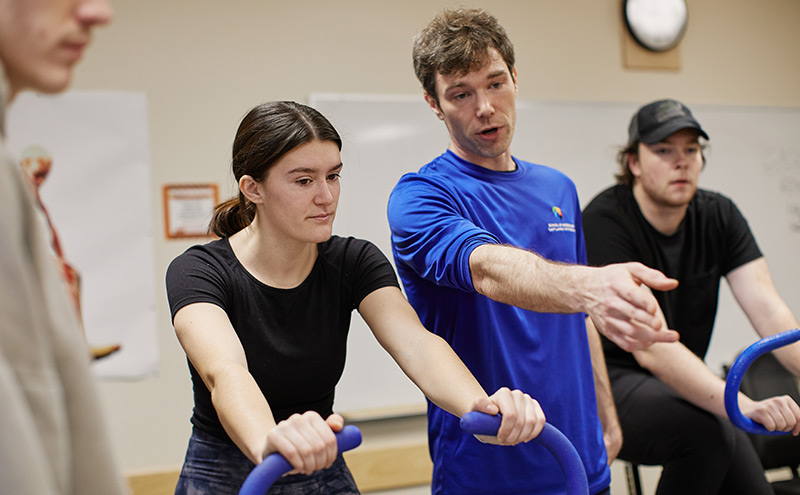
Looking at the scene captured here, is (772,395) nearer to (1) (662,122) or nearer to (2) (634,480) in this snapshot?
(2) (634,480)

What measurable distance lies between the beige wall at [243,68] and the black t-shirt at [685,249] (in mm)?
1583

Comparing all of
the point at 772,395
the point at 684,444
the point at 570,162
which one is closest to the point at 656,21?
the point at 570,162

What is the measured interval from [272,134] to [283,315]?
0.36m

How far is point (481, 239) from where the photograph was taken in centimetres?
125

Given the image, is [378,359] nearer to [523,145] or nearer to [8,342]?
[523,145]

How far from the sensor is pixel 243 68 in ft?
10.4

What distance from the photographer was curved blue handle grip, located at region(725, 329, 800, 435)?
143 centimetres

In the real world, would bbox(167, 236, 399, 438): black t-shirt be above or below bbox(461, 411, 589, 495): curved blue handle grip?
above

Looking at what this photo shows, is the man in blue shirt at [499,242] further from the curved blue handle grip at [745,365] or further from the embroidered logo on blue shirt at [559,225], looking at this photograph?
the curved blue handle grip at [745,365]

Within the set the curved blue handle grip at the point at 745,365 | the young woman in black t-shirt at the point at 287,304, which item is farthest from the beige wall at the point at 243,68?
the curved blue handle grip at the point at 745,365

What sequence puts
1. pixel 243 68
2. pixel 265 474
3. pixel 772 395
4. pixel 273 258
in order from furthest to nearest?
pixel 243 68 → pixel 772 395 → pixel 273 258 → pixel 265 474

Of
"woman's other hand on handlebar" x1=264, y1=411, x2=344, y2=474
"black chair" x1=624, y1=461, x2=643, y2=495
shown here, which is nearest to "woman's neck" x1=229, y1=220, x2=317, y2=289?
"woman's other hand on handlebar" x1=264, y1=411, x2=344, y2=474

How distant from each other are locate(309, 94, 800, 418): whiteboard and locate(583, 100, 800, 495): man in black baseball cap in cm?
133

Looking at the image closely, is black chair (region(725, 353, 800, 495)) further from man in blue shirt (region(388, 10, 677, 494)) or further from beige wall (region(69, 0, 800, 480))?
beige wall (region(69, 0, 800, 480))
